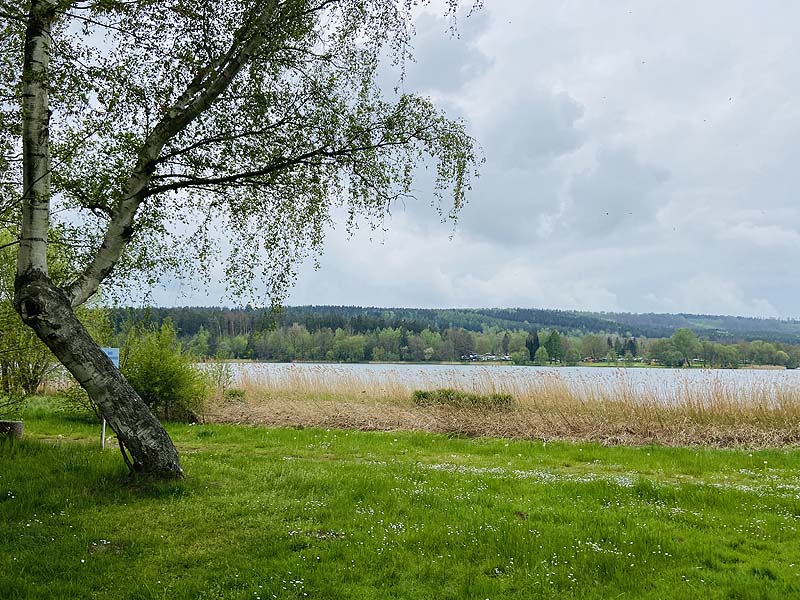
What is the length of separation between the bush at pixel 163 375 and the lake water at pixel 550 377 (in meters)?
4.81

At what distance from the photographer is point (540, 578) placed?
15.5 feet

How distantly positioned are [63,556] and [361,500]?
10.1 feet

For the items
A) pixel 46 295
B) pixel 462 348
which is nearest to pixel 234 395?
pixel 46 295

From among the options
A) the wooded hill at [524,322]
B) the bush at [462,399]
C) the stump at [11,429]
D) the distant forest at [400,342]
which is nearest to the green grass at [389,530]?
the stump at [11,429]

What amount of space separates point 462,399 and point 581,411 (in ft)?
10.5

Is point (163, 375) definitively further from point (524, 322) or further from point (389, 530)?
point (524, 322)

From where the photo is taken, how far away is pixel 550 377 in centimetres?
1634

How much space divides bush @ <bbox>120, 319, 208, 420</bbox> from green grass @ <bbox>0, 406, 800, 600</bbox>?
5687 mm

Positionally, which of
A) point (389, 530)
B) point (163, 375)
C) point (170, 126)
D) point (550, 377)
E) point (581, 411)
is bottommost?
point (581, 411)

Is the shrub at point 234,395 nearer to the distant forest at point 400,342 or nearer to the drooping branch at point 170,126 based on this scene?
the distant forest at point 400,342

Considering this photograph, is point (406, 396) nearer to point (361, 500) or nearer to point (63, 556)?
point (361, 500)

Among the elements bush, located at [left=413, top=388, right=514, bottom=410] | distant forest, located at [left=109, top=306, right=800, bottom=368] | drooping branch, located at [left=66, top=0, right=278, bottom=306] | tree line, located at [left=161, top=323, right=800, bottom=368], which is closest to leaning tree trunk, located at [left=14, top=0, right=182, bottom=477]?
drooping branch, located at [left=66, top=0, right=278, bottom=306]

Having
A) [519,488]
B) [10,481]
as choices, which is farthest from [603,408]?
[10,481]

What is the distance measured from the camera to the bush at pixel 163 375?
49.1ft
